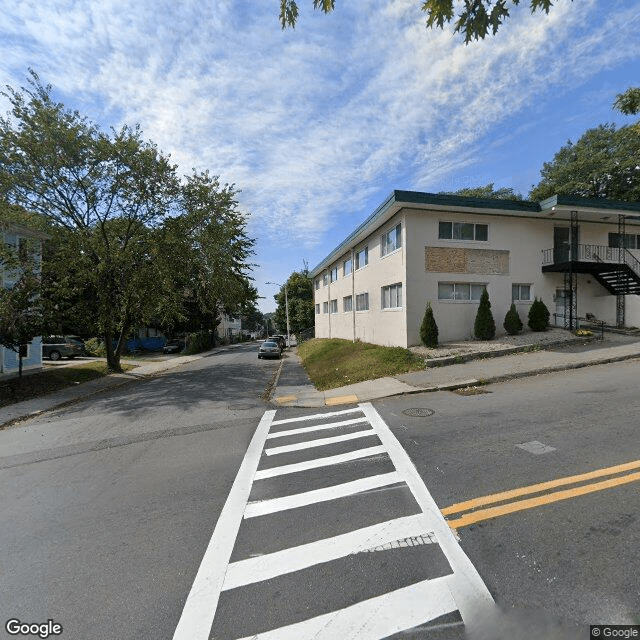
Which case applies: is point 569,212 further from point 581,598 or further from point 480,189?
point 480,189

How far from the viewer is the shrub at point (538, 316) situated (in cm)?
1648

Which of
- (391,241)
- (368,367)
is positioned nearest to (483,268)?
(391,241)

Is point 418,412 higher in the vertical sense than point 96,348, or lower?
higher

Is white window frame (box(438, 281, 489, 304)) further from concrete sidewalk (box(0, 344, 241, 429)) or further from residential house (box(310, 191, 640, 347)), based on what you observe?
concrete sidewalk (box(0, 344, 241, 429))

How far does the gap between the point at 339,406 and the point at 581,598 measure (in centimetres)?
696

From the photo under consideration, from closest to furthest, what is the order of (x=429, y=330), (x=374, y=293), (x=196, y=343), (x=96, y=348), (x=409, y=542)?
(x=409, y=542) → (x=429, y=330) → (x=374, y=293) → (x=96, y=348) → (x=196, y=343)

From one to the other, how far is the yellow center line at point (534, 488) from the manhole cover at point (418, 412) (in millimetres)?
3300

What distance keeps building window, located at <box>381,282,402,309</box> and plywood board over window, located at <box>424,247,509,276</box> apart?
1.68m

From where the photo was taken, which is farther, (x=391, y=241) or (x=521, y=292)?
(x=391, y=241)

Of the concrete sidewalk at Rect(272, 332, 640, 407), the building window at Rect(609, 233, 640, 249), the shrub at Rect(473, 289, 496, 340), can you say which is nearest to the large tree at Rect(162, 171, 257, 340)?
the concrete sidewalk at Rect(272, 332, 640, 407)

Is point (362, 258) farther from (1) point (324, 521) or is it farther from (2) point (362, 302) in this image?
(1) point (324, 521)

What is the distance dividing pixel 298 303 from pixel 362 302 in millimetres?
28073

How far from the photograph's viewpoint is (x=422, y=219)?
16.1 m

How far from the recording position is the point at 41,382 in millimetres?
14961
